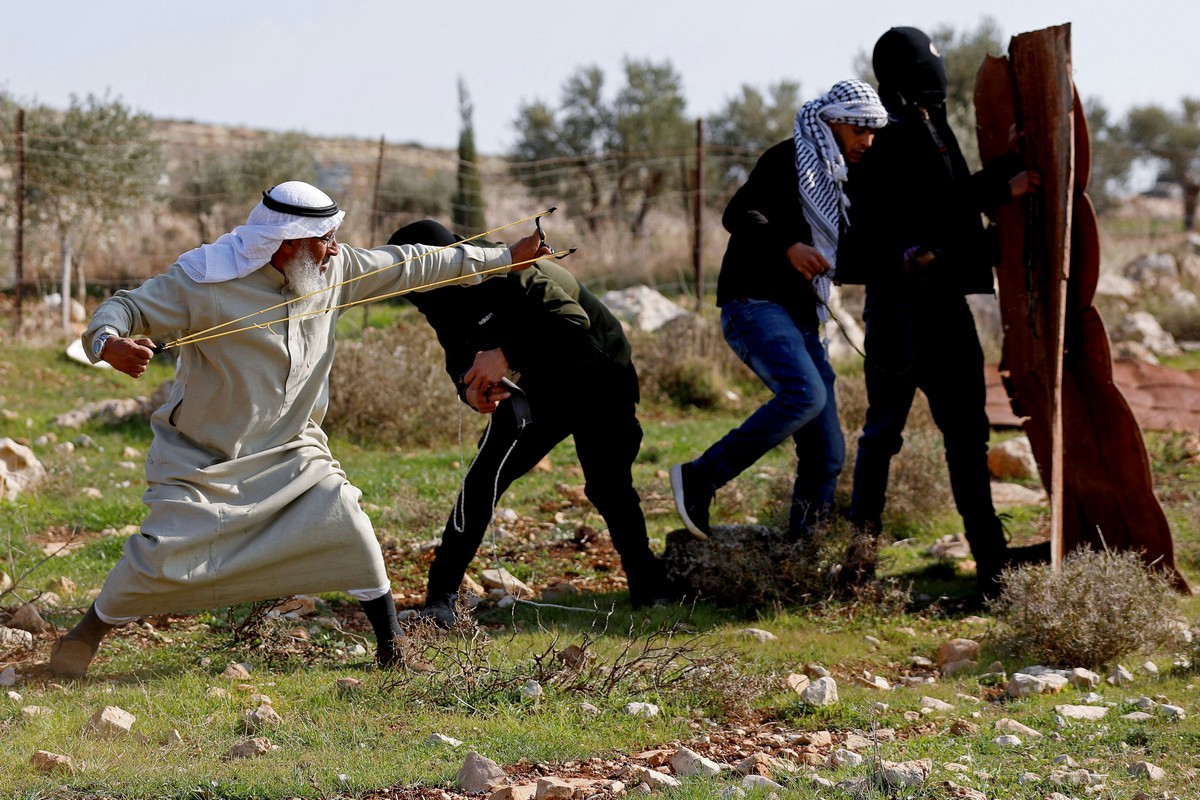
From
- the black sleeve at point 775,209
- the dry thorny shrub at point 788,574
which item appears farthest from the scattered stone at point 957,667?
the black sleeve at point 775,209

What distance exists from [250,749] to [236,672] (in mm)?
957

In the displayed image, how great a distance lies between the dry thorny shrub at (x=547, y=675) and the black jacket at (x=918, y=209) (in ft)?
7.06

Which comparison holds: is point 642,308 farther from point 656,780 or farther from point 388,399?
point 656,780

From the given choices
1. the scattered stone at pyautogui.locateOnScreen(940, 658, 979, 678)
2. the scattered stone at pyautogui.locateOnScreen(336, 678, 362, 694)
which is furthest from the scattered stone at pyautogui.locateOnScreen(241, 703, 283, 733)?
the scattered stone at pyautogui.locateOnScreen(940, 658, 979, 678)

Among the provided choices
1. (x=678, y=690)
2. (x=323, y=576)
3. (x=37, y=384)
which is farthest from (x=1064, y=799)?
(x=37, y=384)

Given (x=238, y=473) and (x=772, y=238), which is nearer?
(x=238, y=473)

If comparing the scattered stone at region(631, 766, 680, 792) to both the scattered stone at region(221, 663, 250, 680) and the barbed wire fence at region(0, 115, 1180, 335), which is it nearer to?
the scattered stone at region(221, 663, 250, 680)

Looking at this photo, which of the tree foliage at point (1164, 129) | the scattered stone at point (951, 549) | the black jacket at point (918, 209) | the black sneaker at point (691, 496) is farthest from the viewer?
the tree foliage at point (1164, 129)

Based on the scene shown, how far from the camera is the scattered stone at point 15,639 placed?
5.17 metres

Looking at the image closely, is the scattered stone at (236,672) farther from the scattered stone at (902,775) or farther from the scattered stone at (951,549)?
the scattered stone at (951,549)

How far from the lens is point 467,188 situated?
70.4ft

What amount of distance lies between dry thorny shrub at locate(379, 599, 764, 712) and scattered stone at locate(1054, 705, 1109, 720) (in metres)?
1.06

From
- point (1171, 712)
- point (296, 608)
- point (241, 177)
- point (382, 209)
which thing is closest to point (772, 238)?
point (1171, 712)

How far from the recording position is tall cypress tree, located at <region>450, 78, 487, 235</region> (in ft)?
69.5
